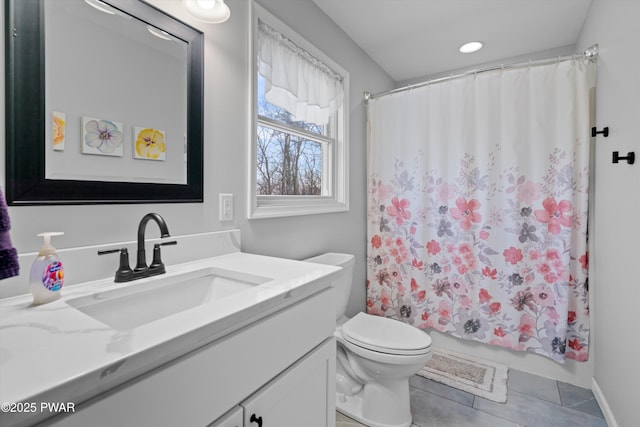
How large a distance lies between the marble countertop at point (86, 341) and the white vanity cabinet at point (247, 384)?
0.02m

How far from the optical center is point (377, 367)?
147 centimetres

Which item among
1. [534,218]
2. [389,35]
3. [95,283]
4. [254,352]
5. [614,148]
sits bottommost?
[254,352]

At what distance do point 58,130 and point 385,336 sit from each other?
5.17 feet

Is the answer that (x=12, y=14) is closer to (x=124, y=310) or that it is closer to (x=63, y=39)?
(x=63, y=39)

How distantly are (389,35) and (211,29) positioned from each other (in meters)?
1.39

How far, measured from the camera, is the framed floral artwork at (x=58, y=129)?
847mm

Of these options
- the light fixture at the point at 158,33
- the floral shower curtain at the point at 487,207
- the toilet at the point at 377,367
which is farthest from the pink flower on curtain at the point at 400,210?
the light fixture at the point at 158,33

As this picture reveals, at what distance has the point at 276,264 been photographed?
113 centimetres

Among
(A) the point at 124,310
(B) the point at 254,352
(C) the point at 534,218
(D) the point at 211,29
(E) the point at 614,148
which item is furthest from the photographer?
(C) the point at 534,218

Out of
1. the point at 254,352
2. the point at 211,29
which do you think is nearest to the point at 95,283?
the point at 254,352

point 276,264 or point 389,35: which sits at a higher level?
point 389,35

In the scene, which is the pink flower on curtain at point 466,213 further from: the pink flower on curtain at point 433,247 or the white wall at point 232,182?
the white wall at point 232,182

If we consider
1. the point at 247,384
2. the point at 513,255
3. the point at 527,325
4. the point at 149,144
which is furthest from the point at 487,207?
the point at 149,144

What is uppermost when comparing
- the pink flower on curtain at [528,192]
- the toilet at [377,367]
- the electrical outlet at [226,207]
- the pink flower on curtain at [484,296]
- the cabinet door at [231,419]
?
the pink flower on curtain at [528,192]
